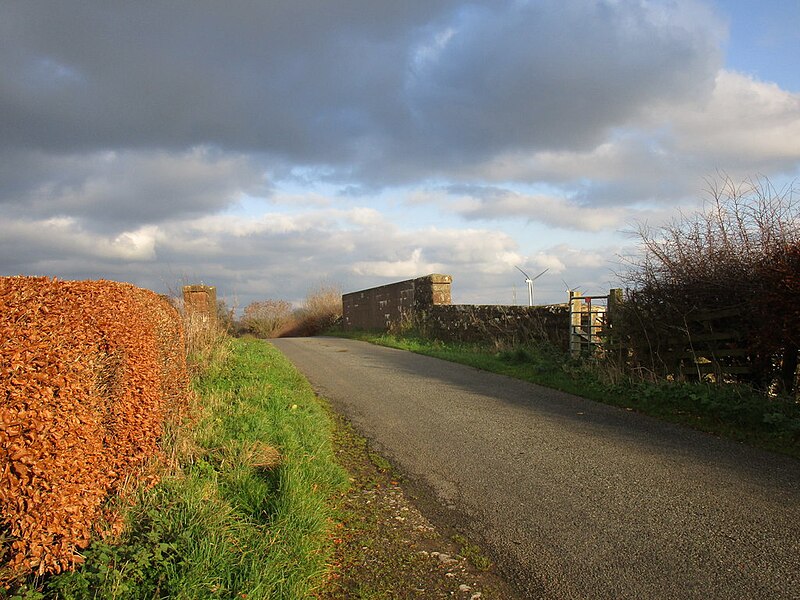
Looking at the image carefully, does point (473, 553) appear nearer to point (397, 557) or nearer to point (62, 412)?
point (397, 557)

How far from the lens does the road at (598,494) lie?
12.0ft

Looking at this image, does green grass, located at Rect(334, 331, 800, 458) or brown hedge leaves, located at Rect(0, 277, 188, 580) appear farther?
green grass, located at Rect(334, 331, 800, 458)

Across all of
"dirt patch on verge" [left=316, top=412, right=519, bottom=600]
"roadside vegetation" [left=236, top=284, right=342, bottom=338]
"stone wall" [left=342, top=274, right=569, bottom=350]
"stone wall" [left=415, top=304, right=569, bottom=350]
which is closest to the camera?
"dirt patch on verge" [left=316, top=412, right=519, bottom=600]

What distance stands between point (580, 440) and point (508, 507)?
2.23m

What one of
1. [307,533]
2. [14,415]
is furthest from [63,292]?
[307,533]

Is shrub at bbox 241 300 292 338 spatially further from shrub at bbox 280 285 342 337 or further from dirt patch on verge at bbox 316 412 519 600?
dirt patch on verge at bbox 316 412 519 600

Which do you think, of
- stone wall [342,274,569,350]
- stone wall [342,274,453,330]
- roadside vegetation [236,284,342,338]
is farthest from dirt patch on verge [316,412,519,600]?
roadside vegetation [236,284,342,338]

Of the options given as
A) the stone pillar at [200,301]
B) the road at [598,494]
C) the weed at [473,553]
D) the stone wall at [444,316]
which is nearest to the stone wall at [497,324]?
the stone wall at [444,316]

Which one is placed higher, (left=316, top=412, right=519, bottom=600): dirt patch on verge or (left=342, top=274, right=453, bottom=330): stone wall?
(left=342, top=274, right=453, bottom=330): stone wall

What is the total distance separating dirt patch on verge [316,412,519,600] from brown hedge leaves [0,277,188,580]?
5.14ft

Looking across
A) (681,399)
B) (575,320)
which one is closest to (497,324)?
(575,320)

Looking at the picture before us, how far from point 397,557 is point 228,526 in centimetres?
116

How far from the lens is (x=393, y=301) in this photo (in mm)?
24766

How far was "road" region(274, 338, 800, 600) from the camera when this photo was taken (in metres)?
3.65
